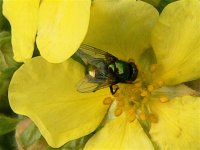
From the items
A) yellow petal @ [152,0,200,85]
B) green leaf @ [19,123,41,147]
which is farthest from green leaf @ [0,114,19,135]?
yellow petal @ [152,0,200,85]

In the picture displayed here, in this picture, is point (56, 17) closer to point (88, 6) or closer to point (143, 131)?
point (88, 6)

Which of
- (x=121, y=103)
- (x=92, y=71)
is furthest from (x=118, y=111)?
(x=92, y=71)

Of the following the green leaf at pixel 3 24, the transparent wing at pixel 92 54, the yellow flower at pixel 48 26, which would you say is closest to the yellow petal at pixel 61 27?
the yellow flower at pixel 48 26

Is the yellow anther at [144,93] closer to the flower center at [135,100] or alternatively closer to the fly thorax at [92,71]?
the flower center at [135,100]

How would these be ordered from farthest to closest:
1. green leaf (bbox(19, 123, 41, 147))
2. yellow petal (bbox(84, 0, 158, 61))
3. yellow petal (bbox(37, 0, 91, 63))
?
green leaf (bbox(19, 123, 41, 147)) → yellow petal (bbox(84, 0, 158, 61)) → yellow petal (bbox(37, 0, 91, 63))

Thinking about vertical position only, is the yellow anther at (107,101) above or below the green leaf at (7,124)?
above

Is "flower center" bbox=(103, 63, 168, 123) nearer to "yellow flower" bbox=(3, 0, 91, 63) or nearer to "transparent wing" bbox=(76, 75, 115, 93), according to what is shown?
"transparent wing" bbox=(76, 75, 115, 93)

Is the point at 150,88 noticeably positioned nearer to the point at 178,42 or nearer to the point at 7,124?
the point at 178,42
